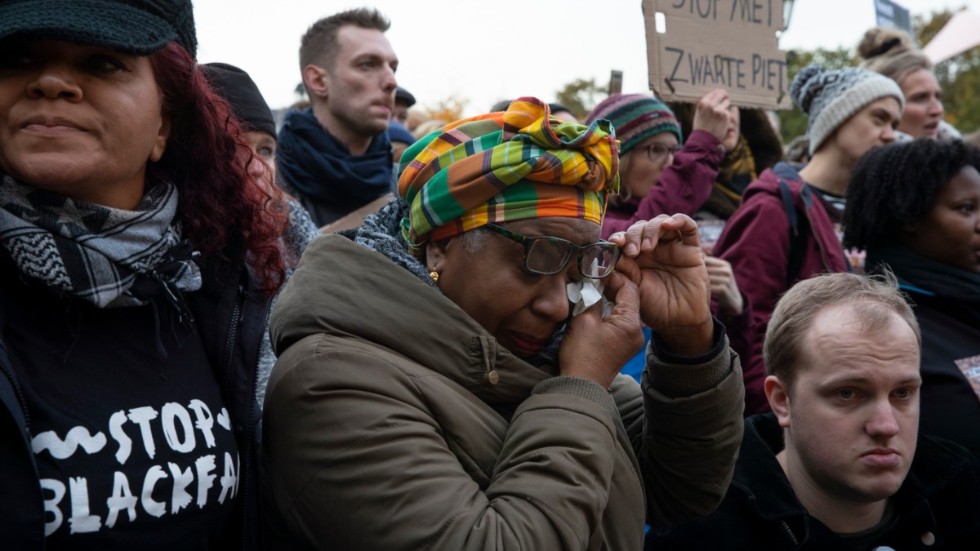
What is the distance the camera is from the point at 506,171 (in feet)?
6.61

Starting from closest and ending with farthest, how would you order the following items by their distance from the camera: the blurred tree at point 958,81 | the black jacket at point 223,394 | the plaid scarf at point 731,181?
the black jacket at point 223,394, the plaid scarf at point 731,181, the blurred tree at point 958,81

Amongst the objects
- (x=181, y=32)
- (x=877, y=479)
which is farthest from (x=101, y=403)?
(x=877, y=479)

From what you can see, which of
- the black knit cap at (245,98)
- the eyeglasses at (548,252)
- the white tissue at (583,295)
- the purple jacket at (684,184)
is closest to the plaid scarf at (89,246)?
the eyeglasses at (548,252)

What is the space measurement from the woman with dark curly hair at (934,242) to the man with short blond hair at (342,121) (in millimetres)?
2219

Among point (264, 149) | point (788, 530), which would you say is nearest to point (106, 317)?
point (788, 530)

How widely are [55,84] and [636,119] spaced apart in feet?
9.79

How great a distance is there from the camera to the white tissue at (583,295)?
84.5 inches

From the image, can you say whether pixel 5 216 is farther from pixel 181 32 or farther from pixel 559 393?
pixel 559 393

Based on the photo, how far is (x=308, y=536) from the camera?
6.08 feet

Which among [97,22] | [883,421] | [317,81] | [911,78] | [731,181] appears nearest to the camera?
[97,22]

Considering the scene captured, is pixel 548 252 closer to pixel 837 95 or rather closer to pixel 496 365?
pixel 496 365

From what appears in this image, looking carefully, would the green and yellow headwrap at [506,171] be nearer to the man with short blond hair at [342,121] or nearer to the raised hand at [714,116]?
the raised hand at [714,116]

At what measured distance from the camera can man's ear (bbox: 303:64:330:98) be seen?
520 centimetres

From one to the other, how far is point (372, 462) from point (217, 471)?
1.03 feet
